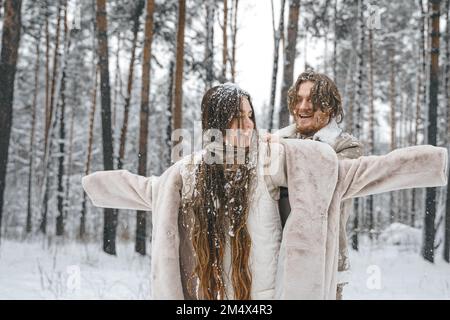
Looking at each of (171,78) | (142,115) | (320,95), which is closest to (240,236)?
(320,95)

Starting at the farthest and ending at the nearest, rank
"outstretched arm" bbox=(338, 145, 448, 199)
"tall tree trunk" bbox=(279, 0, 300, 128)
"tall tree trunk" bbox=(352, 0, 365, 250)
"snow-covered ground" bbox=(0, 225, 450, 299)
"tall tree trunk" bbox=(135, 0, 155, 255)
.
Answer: "tall tree trunk" bbox=(352, 0, 365, 250)
"tall tree trunk" bbox=(135, 0, 155, 255)
"tall tree trunk" bbox=(279, 0, 300, 128)
"snow-covered ground" bbox=(0, 225, 450, 299)
"outstretched arm" bbox=(338, 145, 448, 199)

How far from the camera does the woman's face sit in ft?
6.66

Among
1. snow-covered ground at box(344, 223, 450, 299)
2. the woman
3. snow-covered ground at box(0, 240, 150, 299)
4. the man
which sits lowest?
snow-covered ground at box(344, 223, 450, 299)

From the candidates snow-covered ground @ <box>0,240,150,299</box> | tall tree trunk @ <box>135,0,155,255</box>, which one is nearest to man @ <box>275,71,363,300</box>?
snow-covered ground @ <box>0,240,150,299</box>

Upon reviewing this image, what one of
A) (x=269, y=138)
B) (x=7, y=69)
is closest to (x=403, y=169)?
(x=269, y=138)

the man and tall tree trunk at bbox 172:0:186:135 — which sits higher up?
tall tree trunk at bbox 172:0:186:135

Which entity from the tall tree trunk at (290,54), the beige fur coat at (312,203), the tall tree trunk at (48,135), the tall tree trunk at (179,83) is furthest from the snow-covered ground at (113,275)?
the beige fur coat at (312,203)

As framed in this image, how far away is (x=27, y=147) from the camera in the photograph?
28547 millimetres

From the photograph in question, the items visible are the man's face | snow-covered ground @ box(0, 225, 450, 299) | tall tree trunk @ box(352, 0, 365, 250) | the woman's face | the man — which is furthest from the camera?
tall tree trunk @ box(352, 0, 365, 250)

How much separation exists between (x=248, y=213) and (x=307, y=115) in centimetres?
95

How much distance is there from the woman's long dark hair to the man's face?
2.49 ft

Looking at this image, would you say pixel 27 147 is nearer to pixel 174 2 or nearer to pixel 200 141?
pixel 174 2

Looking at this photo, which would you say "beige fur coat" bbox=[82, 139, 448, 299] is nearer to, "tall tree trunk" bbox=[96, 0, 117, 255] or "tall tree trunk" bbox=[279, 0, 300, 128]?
"tall tree trunk" bbox=[279, 0, 300, 128]

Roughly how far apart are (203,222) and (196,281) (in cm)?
27
